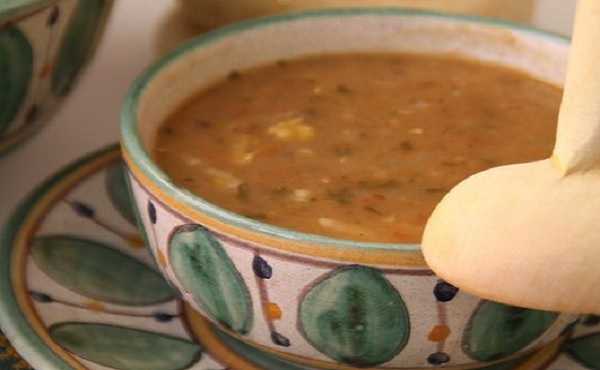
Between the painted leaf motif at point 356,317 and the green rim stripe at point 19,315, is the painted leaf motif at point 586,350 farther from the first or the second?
the green rim stripe at point 19,315

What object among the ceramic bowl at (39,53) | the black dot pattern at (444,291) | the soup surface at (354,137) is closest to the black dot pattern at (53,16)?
the ceramic bowl at (39,53)

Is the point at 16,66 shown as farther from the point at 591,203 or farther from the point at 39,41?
the point at 591,203

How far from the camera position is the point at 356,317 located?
1.78 feet

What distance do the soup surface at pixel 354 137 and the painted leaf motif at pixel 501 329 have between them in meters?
0.06

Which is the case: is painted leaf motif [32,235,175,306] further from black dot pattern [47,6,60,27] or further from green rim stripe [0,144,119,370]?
black dot pattern [47,6,60,27]

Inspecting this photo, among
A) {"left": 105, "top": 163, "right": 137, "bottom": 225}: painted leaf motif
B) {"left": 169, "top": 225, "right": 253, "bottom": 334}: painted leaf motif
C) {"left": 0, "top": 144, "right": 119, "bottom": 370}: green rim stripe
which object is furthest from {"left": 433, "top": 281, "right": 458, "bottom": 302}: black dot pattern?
{"left": 105, "top": 163, "right": 137, "bottom": 225}: painted leaf motif

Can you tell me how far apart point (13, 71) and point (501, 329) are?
0.39 metres

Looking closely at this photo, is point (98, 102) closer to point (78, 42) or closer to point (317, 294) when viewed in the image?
point (78, 42)

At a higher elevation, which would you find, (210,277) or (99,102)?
(210,277)

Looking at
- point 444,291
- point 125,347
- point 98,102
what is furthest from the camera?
point 98,102

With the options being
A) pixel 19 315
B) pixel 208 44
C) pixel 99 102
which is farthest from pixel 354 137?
pixel 99 102

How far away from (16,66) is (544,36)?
399 millimetres

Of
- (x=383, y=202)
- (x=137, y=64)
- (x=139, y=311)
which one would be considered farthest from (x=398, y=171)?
(x=137, y=64)

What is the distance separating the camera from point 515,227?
0.44 meters
